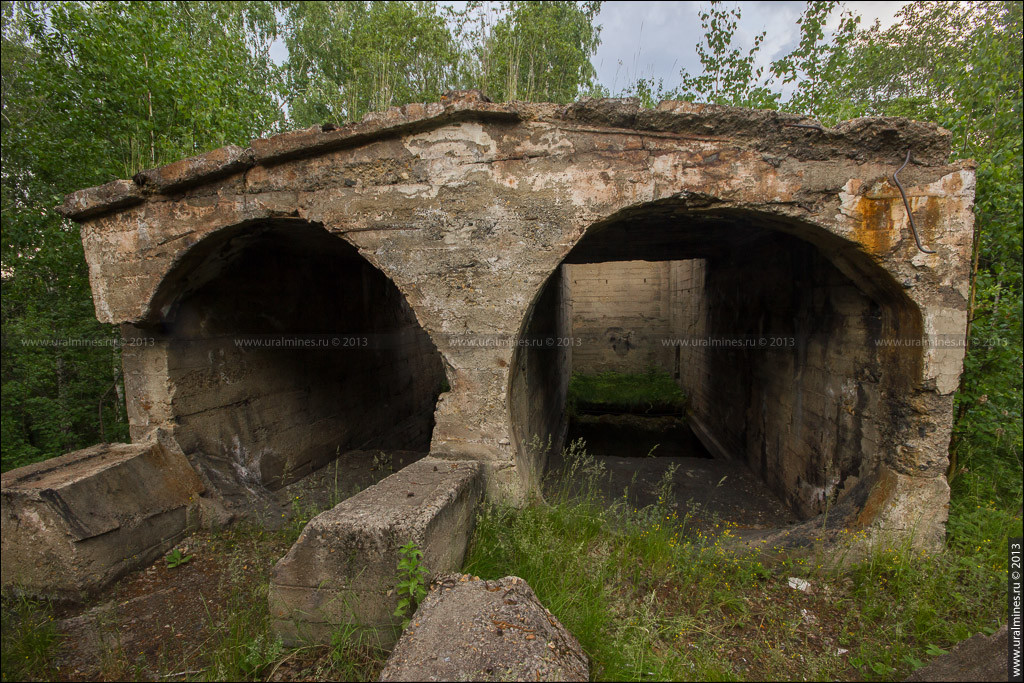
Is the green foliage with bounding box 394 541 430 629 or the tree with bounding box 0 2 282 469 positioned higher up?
the tree with bounding box 0 2 282 469

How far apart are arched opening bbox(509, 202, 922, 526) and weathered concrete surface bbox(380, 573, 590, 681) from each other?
1335 mm

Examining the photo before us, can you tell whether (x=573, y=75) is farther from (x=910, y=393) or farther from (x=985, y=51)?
(x=910, y=393)

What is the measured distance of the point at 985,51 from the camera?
3.12 m

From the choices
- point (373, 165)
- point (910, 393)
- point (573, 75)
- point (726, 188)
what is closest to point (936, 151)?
point (726, 188)

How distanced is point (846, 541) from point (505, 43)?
546 cm

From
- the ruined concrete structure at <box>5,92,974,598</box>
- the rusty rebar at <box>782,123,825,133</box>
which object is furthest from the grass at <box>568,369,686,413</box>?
the rusty rebar at <box>782,123,825,133</box>

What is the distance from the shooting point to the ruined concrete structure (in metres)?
2.52

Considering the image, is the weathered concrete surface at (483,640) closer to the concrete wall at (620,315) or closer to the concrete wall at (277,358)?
the concrete wall at (277,358)

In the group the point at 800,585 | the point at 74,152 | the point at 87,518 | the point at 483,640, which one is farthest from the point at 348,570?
the point at 74,152

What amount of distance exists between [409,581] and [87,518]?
2.20 m

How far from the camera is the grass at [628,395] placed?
912cm

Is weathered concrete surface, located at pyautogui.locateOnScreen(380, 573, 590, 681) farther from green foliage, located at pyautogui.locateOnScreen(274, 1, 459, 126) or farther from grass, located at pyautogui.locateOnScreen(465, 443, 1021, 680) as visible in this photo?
green foliage, located at pyautogui.locateOnScreen(274, 1, 459, 126)

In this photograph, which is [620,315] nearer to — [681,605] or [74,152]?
[681,605]

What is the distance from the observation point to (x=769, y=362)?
4.70 m
